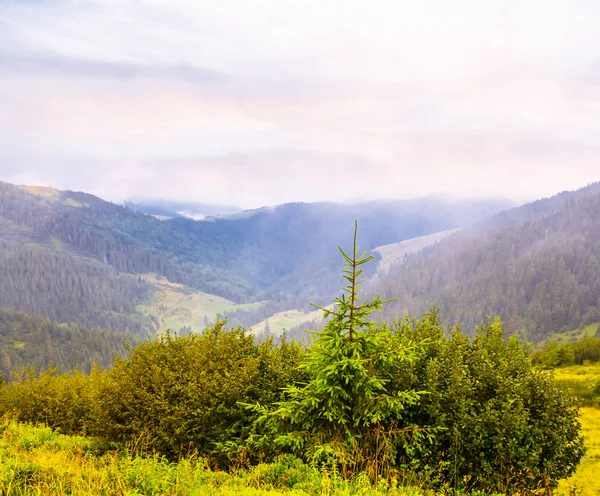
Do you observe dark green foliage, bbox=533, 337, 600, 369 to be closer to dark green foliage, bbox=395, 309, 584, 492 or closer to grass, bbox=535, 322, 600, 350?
dark green foliage, bbox=395, 309, 584, 492

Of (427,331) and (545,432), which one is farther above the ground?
(427,331)

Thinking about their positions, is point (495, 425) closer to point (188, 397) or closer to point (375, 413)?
point (375, 413)

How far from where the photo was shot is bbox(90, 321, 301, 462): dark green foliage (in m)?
15.7

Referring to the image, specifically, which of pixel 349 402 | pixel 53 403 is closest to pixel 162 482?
pixel 349 402

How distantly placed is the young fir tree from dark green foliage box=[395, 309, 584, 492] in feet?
3.48

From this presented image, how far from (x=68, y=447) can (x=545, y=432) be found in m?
17.4

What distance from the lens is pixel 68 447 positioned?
618 inches

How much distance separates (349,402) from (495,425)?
4.48 meters

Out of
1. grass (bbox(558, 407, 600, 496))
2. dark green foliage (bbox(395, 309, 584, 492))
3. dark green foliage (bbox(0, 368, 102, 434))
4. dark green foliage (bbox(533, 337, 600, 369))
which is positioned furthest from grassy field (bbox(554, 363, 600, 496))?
dark green foliage (bbox(0, 368, 102, 434))

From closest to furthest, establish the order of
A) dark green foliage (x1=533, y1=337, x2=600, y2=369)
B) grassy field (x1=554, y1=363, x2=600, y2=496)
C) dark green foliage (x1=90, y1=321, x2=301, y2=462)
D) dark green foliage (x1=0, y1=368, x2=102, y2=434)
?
dark green foliage (x1=90, y1=321, x2=301, y2=462), grassy field (x1=554, y1=363, x2=600, y2=496), dark green foliage (x1=0, y1=368, x2=102, y2=434), dark green foliage (x1=533, y1=337, x2=600, y2=369)

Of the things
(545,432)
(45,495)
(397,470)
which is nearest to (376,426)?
(397,470)

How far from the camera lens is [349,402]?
42.3 feet

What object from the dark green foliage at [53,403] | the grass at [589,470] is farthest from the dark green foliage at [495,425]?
the dark green foliage at [53,403]

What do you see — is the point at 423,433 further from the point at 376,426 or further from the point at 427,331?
the point at 427,331
